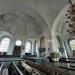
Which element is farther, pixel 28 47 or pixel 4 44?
pixel 28 47

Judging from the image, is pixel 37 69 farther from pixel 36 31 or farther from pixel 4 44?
pixel 4 44

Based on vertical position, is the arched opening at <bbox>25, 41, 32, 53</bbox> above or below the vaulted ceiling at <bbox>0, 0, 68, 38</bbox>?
below

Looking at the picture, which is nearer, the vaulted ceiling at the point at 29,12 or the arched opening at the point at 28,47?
the vaulted ceiling at the point at 29,12

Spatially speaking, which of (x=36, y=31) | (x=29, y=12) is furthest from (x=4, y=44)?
(x=29, y=12)

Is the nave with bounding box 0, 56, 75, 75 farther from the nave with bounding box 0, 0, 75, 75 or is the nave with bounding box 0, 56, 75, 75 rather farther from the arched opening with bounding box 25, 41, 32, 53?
the arched opening with bounding box 25, 41, 32, 53

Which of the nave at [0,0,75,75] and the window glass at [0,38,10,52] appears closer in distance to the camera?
the nave at [0,0,75,75]

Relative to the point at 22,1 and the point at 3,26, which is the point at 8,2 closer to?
the point at 22,1

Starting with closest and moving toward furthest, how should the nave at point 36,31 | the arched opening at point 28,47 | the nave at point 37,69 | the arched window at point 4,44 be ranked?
the nave at point 37,69 → the nave at point 36,31 → the arched window at point 4,44 → the arched opening at point 28,47

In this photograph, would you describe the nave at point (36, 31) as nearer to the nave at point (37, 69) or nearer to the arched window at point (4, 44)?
the arched window at point (4, 44)

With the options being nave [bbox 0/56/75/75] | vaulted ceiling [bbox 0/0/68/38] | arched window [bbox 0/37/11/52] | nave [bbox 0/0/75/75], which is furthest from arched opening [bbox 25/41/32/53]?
nave [bbox 0/56/75/75]

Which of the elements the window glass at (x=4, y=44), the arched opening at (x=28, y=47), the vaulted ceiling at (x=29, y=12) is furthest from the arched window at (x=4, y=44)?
the arched opening at (x=28, y=47)

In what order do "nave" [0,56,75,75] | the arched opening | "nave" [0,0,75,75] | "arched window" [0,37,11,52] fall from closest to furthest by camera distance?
"nave" [0,56,75,75], "nave" [0,0,75,75], "arched window" [0,37,11,52], the arched opening

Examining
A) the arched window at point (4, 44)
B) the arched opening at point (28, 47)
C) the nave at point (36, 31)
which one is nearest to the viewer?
the nave at point (36, 31)

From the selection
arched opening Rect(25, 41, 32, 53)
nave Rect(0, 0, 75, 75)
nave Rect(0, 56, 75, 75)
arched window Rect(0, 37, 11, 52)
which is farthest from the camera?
arched opening Rect(25, 41, 32, 53)
